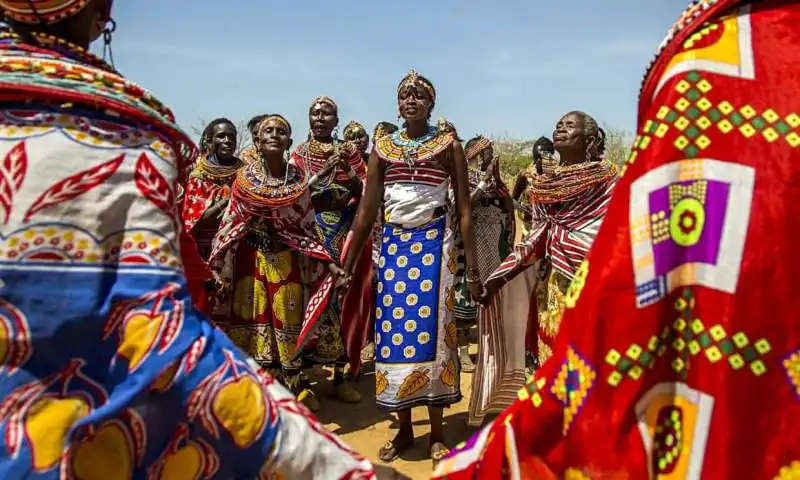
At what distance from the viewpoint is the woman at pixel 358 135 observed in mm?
8377

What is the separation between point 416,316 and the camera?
4473 mm

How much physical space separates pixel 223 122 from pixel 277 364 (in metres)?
2.15

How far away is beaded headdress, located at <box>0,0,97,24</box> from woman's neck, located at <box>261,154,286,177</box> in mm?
3675

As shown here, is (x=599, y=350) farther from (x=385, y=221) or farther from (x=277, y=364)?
(x=277, y=364)

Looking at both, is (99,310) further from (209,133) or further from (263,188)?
(209,133)

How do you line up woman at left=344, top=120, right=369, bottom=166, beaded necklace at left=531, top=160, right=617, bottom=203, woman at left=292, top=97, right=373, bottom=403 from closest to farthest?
1. beaded necklace at left=531, top=160, right=617, bottom=203
2. woman at left=292, top=97, right=373, bottom=403
3. woman at left=344, top=120, right=369, bottom=166

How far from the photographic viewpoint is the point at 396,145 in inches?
178

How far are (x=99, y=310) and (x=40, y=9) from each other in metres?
0.74

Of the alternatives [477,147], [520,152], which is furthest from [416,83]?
[520,152]

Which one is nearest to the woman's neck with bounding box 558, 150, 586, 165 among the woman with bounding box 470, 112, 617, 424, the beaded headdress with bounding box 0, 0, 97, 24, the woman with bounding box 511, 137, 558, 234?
the woman with bounding box 470, 112, 617, 424

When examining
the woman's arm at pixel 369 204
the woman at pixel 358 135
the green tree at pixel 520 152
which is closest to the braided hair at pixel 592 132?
the woman's arm at pixel 369 204

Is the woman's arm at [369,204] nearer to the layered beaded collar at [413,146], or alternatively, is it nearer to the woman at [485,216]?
the layered beaded collar at [413,146]

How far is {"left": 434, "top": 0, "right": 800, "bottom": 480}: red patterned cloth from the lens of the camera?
1.56 meters

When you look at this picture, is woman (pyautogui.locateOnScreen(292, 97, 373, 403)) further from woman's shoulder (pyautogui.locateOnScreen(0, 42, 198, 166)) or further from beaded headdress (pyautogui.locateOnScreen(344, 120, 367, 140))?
woman's shoulder (pyautogui.locateOnScreen(0, 42, 198, 166))
